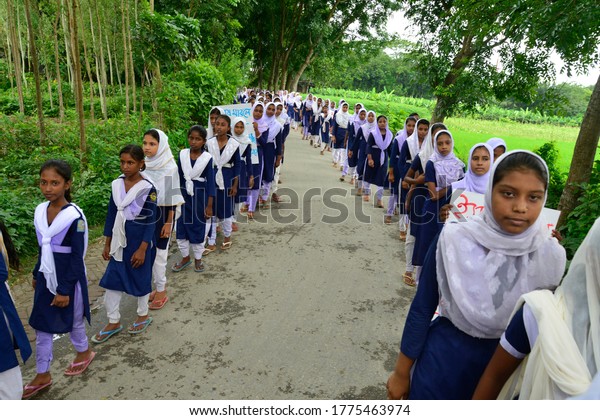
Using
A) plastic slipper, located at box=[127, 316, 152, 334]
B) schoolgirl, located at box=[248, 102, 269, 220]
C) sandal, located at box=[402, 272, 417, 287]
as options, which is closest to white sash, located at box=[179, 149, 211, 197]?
plastic slipper, located at box=[127, 316, 152, 334]

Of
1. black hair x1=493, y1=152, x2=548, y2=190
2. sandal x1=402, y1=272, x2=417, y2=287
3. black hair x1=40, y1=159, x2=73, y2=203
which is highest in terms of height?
black hair x1=493, y1=152, x2=548, y2=190

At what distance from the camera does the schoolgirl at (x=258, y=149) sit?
276 inches

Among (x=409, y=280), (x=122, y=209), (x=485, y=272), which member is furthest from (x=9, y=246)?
(x=409, y=280)

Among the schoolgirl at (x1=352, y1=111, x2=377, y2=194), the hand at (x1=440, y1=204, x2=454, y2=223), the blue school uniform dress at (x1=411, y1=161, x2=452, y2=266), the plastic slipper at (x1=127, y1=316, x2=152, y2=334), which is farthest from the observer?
the schoolgirl at (x1=352, y1=111, x2=377, y2=194)

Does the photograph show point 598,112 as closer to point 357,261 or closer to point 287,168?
point 357,261

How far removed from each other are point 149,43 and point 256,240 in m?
5.04

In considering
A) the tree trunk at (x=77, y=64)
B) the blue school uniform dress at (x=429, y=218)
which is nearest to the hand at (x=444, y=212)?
the blue school uniform dress at (x=429, y=218)

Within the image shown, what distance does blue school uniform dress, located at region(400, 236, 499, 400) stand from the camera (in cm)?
165

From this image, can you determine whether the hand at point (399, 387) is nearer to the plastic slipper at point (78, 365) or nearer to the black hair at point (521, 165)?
the black hair at point (521, 165)

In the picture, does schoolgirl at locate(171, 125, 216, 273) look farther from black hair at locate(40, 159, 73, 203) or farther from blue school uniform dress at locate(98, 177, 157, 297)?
black hair at locate(40, 159, 73, 203)

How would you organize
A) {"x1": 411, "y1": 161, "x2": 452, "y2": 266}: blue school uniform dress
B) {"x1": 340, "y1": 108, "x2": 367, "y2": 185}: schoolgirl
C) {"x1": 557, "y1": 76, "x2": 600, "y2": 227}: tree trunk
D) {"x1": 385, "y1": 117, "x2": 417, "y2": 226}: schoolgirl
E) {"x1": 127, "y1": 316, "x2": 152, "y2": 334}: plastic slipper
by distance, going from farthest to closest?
{"x1": 340, "y1": 108, "x2": 367, "y2": 185}: schoolgirl < {"x1": 385, "y1": 117, "x2": 417, "y2": 226}: schoolgirl < {"x1": 557, "y1": 76, "x2": 600, "y2": 227}: tree trunk < {"x1": 411, "y1": 161, "x2": 452, "y2": 266}: blue school uniform dress < {"x1": 127, "y1": 316, "x2": 152, "y2": 334}: plastic slipper

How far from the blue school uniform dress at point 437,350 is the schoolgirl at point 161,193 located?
2.82m

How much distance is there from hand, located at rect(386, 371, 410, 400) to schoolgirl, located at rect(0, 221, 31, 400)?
6.99ft

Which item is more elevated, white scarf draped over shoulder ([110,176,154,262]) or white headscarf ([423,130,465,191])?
white headscarf ([423,130,465,191])
